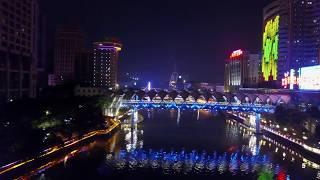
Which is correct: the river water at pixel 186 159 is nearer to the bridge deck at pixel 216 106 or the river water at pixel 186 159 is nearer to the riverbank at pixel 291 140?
the riverbank at pixel 291 140

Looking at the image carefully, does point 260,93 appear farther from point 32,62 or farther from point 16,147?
point 16,147

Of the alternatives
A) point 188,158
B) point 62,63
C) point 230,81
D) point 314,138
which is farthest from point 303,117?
point 230,81

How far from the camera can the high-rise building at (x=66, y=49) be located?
75.6 metres

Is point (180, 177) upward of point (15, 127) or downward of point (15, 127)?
downward

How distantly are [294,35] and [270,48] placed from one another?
6.64 metres

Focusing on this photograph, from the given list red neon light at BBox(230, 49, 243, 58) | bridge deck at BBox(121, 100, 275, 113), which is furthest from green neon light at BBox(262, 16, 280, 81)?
bridge deck at BBox(121, 100, 275, 113)

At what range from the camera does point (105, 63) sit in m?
77.5

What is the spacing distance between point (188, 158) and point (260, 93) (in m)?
35.8

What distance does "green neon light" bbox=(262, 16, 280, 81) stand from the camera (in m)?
59.8

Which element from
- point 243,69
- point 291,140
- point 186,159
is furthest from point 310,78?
point 243,69

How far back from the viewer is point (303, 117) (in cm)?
3158

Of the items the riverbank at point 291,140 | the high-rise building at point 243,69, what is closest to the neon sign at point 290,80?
the riverbank at point 291,140

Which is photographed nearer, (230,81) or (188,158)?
(188,158)

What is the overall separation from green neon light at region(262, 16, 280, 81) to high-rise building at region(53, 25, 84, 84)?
30.8 m
